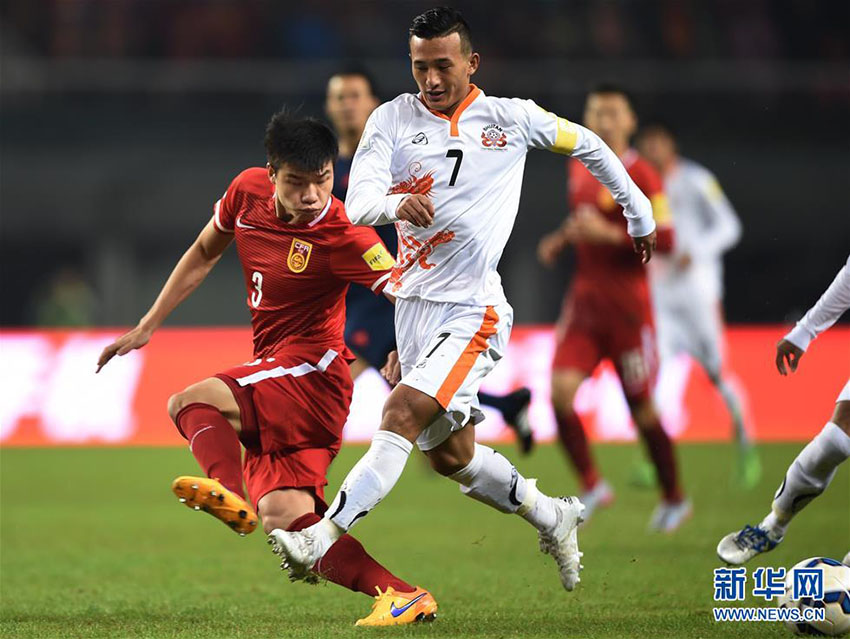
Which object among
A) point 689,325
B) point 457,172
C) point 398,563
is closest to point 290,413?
point 457,172

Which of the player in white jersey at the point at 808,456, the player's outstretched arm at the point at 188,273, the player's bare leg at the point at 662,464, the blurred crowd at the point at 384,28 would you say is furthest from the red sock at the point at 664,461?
the blurred crowd at the point at 384,28

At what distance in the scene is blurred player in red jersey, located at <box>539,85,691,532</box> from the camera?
838 cm

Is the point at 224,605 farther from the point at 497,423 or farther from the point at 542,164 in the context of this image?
the point at 542,164

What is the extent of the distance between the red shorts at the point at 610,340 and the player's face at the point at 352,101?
1.98m

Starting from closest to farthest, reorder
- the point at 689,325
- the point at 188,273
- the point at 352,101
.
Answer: the point at 188,273 < the point at 352,101 < the point at 689,325

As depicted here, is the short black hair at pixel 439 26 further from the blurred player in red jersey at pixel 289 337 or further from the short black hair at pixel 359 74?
the short black hair at pixel 359 74

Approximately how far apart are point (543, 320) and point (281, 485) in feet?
49.3

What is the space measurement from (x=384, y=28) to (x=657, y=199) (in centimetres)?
1217

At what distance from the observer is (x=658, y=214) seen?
848 cm

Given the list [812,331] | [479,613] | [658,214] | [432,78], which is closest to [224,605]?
[479,613]

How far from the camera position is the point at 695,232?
38.9 feet

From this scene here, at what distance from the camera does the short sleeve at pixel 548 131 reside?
535cm

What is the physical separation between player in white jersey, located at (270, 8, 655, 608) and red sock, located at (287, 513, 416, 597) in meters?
0.37

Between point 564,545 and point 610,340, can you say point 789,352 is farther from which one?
point 610,340
